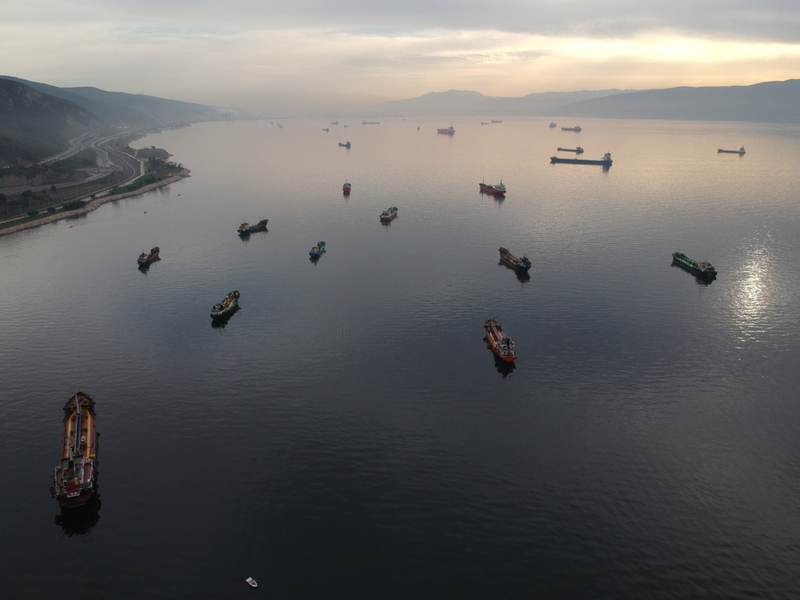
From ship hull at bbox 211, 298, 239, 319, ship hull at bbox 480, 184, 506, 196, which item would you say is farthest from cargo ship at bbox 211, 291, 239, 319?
ship hull at bbox 480, 184, 506, 196

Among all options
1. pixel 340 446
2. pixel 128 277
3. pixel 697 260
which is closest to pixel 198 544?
pixel 340 446

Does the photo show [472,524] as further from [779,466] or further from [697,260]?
[697,260]

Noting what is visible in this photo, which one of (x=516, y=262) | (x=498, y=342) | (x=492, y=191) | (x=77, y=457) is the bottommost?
(x=77, y=457)

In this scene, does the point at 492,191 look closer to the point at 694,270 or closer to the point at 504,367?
the point at 694,270

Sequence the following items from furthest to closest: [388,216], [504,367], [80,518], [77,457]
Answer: [388,216], [504,367], [77,457], [80,518]

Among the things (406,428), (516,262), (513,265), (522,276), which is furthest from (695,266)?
(406,428)

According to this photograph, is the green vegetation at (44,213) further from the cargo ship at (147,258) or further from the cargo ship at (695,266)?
the cargo ship at (695,266)

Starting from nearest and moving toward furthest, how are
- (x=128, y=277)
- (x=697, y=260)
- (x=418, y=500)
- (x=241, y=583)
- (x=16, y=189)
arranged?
(x=241, y=583) → (x=418, y=500) → (x=128, y=277) → (x=697, y=260) → (x=16, y=189)
